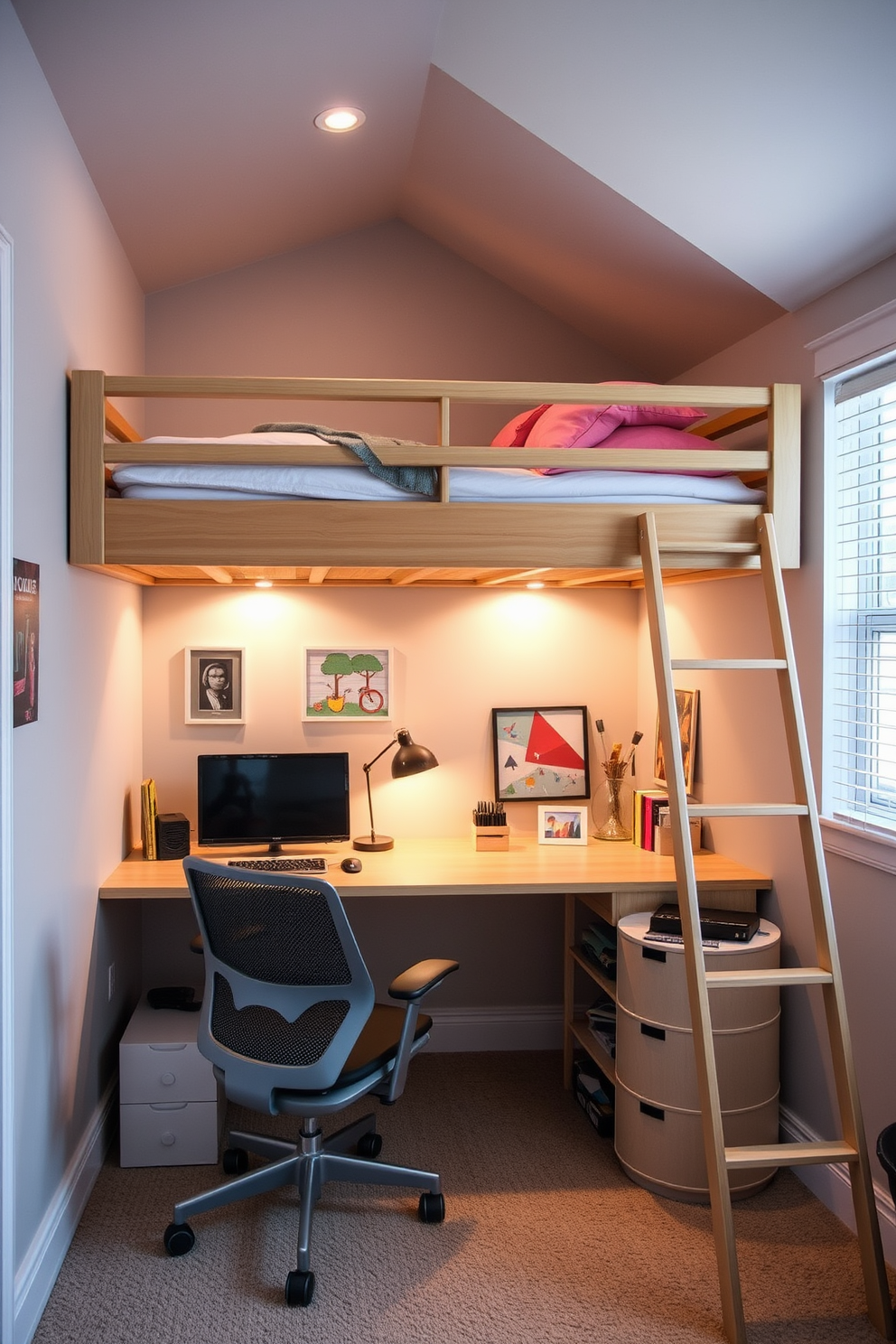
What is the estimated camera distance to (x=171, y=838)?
315 centimetres

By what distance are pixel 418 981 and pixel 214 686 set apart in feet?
4.91

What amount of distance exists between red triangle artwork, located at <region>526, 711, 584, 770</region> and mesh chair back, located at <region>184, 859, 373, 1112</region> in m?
1.54

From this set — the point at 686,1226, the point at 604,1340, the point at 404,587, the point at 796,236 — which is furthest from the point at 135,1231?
the point at 796,236

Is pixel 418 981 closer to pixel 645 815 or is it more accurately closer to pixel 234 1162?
pixel 234 1162

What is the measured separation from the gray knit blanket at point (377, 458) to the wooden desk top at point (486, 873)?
3.74ft

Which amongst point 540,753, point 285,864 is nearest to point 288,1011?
point 285,864

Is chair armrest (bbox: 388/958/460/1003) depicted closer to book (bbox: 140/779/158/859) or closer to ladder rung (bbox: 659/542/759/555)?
book (bbox: 140/779/158/859)

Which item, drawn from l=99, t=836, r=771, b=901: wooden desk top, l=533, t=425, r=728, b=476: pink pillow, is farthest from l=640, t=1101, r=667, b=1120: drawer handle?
l=533, t=425, r=728, b=476: pink pillow

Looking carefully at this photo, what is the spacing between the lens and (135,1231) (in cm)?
248

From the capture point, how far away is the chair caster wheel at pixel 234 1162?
273cm

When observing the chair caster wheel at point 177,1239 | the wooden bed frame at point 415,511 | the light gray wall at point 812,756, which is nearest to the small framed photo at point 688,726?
the light gray wall at point 812,756

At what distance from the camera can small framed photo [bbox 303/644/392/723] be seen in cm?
355

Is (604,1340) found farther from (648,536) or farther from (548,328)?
(548,328)

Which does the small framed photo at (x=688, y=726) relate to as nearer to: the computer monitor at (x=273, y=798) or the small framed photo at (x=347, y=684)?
the small framed photo at (x=347, y=684)
